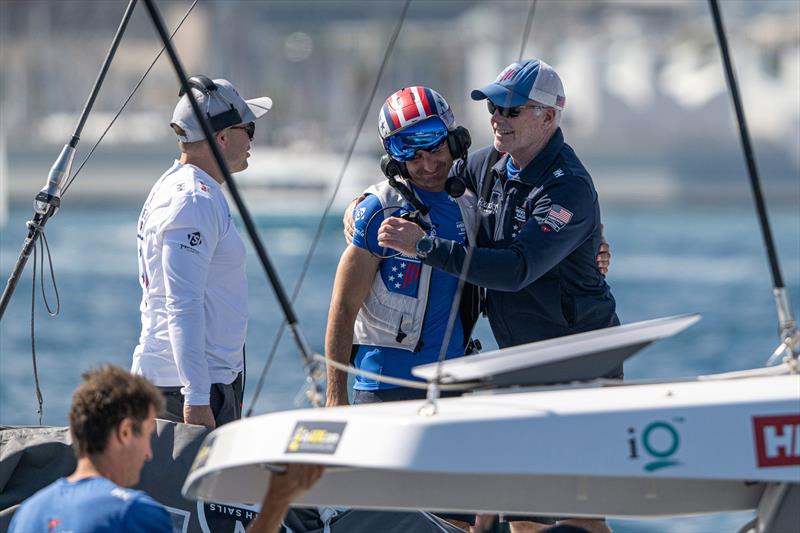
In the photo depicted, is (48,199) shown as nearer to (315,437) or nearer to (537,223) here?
(537,223)

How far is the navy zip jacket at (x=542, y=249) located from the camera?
3.97 meters

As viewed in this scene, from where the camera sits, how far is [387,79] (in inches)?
3674

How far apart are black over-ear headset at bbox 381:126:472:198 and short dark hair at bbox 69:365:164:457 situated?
4.80 feet

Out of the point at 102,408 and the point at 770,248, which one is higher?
the point at 770,248

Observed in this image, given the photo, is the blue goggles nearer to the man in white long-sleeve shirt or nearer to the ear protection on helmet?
the ear protection on helmet

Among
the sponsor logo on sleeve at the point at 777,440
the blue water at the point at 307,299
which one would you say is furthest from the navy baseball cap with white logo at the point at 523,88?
the blue water at the point at 307,299

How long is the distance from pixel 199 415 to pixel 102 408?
1.20 m

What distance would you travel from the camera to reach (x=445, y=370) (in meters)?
3.08

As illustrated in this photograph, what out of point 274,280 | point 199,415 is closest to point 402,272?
point 199,415

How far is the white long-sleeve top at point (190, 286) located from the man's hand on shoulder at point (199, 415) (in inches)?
0.7

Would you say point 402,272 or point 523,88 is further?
point 402,272

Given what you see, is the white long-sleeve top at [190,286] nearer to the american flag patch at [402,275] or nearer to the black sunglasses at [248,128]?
the black sunglasses at [248,128]

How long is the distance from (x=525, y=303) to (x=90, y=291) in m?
28.9

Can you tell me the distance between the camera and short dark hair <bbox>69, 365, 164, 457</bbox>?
290cm
